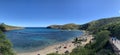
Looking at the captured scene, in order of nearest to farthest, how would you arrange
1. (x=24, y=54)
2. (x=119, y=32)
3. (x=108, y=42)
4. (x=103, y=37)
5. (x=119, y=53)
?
(x=119, y=53) < (x=108, y=42) < (x=103, y=37) < (x=24, y=54) < (x=119, y=32)

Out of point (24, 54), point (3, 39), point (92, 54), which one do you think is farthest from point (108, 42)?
point (24, 54)

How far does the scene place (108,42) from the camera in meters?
53.2

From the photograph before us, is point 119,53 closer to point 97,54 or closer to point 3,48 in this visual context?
point 97,54

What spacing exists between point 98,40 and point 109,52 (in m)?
13.8

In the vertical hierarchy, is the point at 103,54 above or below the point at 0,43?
below

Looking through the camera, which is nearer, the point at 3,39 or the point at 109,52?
the point at 109,52

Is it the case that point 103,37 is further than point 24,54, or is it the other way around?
point 24,54

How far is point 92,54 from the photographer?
4622 cm

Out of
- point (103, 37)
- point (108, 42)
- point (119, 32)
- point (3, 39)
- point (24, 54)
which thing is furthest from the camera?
point (119, 32)

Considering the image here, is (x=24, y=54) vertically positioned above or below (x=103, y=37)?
below

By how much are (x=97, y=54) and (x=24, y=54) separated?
39.1 meters

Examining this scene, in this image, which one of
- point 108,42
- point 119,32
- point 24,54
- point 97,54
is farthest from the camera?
point 119,32

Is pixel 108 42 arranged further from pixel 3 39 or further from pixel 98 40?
pixel 3 39

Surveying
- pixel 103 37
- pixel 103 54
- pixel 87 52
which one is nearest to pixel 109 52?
pixel 103 54
